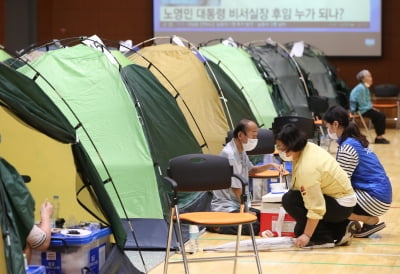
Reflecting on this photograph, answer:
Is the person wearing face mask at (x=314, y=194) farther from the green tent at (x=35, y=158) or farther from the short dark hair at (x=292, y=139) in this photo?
the green tent at (x=35, y=158)

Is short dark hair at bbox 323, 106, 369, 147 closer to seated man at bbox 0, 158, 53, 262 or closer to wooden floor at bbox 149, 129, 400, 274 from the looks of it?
wooden floor at bbox 149, 129, 400, 274

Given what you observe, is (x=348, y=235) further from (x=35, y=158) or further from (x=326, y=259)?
(x=35, y=158)

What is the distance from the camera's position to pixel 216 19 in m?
17.8

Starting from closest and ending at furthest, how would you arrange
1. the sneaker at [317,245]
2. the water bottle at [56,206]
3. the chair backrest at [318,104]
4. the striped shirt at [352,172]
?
the water bottle at [56,206]
the sneaker at [317,245]
the striped shirt at [352,172]
the chair backrest at [318,104]

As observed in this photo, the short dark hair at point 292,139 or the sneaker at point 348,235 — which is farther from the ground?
the short dark hair at point 292,139

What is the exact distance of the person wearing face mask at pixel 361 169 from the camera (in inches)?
272

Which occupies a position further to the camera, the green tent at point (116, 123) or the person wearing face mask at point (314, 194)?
the green tent at point (116, 123)

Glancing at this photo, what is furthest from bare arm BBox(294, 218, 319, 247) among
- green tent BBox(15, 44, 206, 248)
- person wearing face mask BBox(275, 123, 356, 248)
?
green tent BBox(15, 44, 206, 248)

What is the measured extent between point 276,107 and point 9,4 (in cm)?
772

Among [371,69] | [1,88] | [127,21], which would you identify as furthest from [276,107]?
[1,88]

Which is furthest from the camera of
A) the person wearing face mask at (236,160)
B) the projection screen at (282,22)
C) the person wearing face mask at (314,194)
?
the projection screen at (282,22)

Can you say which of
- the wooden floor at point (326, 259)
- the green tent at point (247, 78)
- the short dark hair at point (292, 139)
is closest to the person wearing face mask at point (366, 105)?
the green tent at point (247, 78)

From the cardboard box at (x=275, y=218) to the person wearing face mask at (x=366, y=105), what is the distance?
24.6 ft

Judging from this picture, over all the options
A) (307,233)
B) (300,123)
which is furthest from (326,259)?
(300,123)
